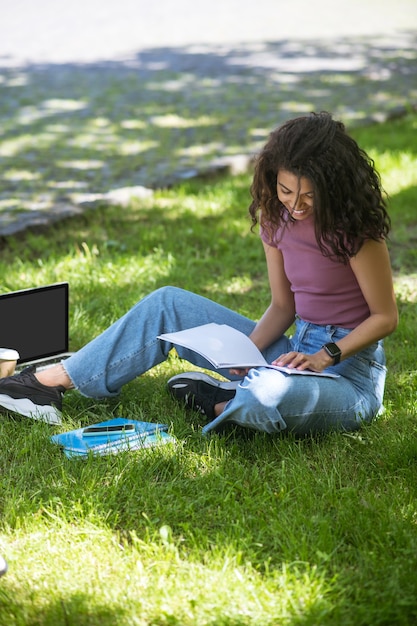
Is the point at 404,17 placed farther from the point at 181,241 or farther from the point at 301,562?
the point at 301,562

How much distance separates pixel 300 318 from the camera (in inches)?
146

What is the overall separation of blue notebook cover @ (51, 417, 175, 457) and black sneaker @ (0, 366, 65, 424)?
17cm

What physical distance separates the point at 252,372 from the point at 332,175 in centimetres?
77

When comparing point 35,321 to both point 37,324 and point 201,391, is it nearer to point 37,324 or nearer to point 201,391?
point 37,324

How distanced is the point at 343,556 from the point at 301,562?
146mm

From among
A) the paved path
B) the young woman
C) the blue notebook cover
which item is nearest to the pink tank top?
the young woman

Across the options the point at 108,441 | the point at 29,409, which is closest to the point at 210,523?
the point at 108,441

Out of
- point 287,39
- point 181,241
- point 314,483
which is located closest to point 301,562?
point 314,483

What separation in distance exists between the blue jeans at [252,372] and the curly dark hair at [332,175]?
0.42 metres

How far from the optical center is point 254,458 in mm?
3365

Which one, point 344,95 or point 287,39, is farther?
point 287,39

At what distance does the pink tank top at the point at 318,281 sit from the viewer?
3.48 meters

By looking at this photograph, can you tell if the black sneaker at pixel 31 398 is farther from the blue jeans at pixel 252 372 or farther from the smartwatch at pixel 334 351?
the smartwatch at pixel 334 351

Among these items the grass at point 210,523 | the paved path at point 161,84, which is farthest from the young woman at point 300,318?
the paved path at point 161,84
